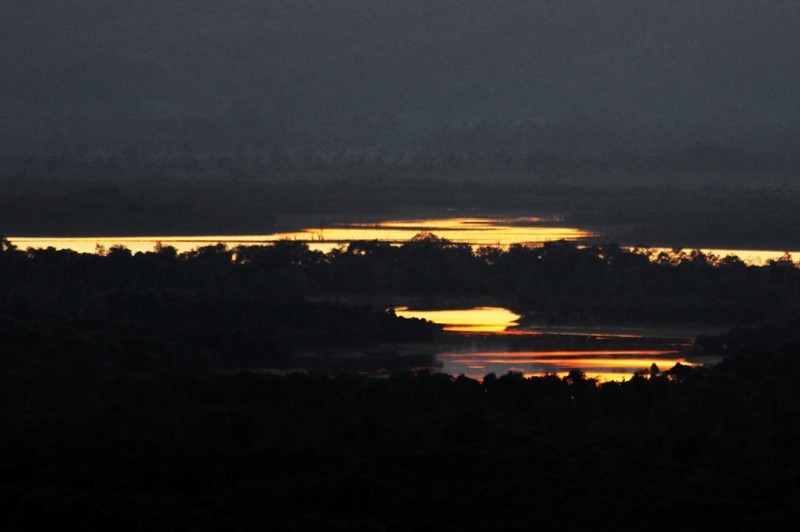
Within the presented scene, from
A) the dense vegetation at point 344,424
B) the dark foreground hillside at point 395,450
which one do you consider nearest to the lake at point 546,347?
the dense vegetation at point 344,424

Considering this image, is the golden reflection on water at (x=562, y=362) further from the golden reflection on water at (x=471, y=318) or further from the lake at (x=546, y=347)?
the golden reflection on water at (x=471, y=318)

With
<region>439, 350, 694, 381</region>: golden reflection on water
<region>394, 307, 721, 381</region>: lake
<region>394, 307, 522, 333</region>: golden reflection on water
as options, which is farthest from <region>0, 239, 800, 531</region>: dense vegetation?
<region>439, 350, 694, 381</region>: golden reflection on water

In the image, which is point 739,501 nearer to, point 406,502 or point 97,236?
point 406,502

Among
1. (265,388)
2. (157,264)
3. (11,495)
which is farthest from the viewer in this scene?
(157,264)

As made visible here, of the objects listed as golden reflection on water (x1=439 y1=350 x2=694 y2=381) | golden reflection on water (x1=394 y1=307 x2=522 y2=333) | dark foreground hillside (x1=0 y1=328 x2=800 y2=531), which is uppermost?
golden reflection on water (x1=394 y1=307 x2=522 y2=333)

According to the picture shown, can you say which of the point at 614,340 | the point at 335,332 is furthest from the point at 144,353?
the point at 614,340

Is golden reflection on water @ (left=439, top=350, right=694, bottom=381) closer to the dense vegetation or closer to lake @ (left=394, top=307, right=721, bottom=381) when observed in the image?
lake @ (left=394, top=307, right=721, bottom=381)

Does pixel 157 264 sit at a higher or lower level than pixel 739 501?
higher

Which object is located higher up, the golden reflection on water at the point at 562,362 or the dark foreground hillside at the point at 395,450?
the golden reflection on water at the point at 562,362
